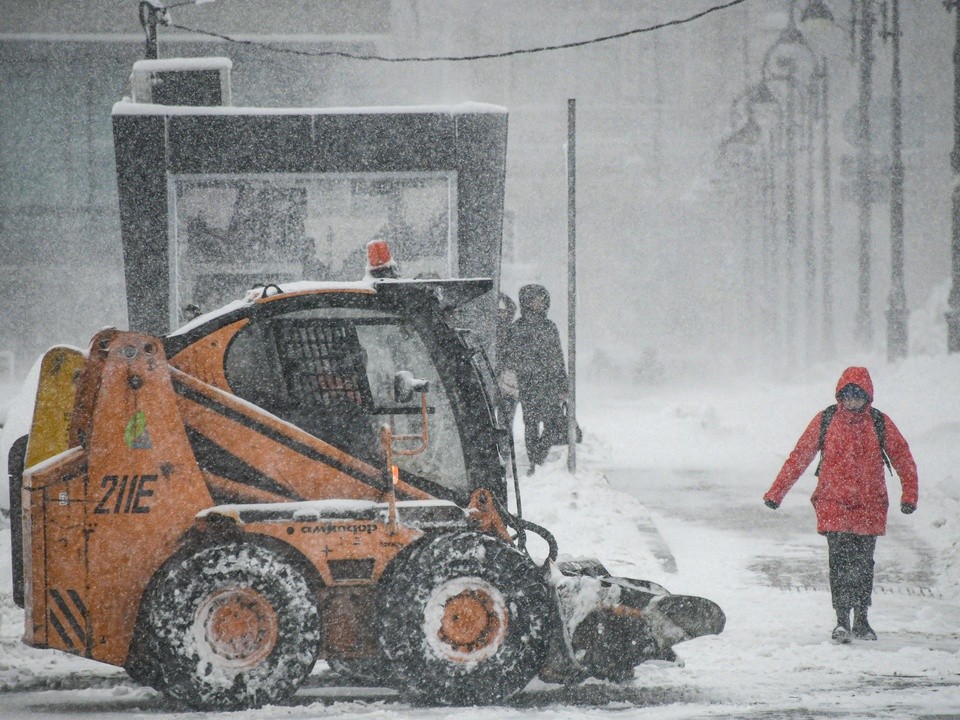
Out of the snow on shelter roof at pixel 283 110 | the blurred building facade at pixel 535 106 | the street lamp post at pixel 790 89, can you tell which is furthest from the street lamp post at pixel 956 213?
the blurred building facade at pixel 535 106

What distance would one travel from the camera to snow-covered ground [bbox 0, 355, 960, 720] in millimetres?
5363

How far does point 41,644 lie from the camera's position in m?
5.01

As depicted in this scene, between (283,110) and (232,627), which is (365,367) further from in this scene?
(283,110)

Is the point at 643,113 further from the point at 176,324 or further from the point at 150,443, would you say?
the point at 150,443

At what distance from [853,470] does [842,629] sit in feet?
2.77

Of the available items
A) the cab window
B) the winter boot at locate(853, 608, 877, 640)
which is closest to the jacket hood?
the winter boot at locate(853, 608, 877, 640)

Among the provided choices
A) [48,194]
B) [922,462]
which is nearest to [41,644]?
[922,462]

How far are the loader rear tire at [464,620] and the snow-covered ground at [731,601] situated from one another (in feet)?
0.39

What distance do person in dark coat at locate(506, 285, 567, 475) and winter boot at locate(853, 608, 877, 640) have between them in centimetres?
623

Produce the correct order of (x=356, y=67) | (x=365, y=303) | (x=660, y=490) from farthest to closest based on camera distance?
(x=356, y=67) < (x=660, y=490) < (x=365, y=303)

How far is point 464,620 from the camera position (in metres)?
5.25

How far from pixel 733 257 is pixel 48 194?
87.7 feet

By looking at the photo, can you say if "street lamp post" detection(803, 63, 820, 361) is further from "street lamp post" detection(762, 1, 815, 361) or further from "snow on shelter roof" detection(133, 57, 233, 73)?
"snow on shelter roof" detection(133, 57, 233, 73)

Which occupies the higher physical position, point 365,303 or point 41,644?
point 365,303
